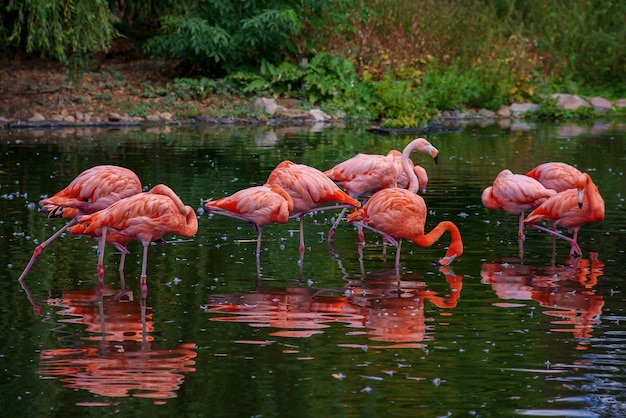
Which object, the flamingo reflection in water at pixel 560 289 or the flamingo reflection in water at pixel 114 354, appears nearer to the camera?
the flamingo reflection in water at pixel 114 354

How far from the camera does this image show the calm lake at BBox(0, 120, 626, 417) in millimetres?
6191

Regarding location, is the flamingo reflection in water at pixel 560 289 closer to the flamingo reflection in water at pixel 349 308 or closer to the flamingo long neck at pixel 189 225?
the flamingo reflection in water at pixel 349 308

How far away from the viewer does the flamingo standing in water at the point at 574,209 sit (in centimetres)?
1058

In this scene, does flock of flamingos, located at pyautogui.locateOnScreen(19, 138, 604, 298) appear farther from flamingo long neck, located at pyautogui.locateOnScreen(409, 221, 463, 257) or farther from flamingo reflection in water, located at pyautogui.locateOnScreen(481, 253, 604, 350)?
flamingo reflection in water, located at pyautogui.locateOnScreen(481, 253, 604, 350)

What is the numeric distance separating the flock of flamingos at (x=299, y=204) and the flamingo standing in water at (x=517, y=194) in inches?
0.4

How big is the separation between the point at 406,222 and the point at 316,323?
2357 millimetres

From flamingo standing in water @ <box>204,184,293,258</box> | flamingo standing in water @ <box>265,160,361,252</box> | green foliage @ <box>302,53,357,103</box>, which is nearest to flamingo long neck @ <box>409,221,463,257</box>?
flamingo standing in water @ <box>265,160,361,252</box>

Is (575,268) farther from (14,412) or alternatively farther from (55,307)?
Result: (14,412)

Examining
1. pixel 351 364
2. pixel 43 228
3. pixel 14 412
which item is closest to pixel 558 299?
pixel 351 364

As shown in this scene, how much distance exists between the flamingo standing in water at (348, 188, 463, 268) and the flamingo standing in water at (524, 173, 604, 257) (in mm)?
1320

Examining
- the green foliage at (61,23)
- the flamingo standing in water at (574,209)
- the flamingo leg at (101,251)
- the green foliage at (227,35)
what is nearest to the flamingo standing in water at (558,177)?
the flamingo standing in water at (574,209)

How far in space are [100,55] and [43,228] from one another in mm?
18250

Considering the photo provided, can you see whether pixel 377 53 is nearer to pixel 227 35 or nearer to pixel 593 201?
pixel 227 35

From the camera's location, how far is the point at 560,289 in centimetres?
918
